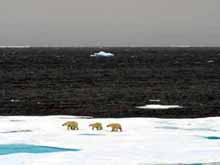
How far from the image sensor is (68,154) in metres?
19.4

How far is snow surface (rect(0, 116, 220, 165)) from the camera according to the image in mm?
18484

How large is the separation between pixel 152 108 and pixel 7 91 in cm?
1822

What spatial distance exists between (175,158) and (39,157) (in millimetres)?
3753

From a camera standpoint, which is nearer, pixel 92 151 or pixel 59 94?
pixel 92 151

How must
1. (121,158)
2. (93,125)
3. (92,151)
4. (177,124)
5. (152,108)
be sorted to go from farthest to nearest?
1. (152,108)
2. (177,124)
3. (93,125)
4. (92,151)
5. (121,158)

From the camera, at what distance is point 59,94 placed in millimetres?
51625

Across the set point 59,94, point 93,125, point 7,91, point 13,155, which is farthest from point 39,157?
point 7,91

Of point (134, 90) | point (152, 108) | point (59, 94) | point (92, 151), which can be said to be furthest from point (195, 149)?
point (134, 90)

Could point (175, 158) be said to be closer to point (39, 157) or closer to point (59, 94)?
point (39, 157)

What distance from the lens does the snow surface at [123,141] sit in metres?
18.5

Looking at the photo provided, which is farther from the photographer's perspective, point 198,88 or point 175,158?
point 198,88

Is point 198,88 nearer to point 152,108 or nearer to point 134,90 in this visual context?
point 134,90

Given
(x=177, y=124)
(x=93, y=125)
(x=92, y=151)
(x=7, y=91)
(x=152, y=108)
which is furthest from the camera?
(x=7, y=91)

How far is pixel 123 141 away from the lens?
22156 mm
